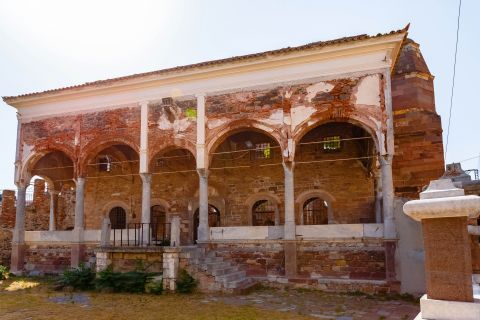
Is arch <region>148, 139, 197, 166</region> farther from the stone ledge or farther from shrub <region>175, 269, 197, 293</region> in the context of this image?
the stone ledge

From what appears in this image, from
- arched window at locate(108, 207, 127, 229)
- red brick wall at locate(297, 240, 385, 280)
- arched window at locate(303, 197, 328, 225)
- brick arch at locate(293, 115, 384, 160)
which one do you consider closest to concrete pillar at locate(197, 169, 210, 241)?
red brick wall at locate(297, 240, 385, 280)

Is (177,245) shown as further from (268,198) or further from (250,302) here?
(268,198)

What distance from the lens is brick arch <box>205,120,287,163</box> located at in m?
11.8

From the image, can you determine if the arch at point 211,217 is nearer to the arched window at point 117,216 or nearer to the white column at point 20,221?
the arched window at point 117,216

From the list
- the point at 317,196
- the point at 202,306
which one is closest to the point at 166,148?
the point at 317,196

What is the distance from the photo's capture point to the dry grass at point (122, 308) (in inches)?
295

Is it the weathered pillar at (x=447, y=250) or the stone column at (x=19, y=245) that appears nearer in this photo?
the weathered pillar at (x=447, y=250)

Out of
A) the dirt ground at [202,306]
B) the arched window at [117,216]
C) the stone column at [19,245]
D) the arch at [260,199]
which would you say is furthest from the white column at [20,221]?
the arch at [260,199]

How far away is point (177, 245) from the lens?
1045 cm

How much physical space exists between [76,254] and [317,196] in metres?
8.75

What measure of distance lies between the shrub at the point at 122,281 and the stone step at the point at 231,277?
1.94 meters

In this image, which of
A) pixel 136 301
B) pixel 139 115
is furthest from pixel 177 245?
pixel 139 115

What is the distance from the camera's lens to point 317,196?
48.2 ft

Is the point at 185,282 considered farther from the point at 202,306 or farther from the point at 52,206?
the point at 52,206
